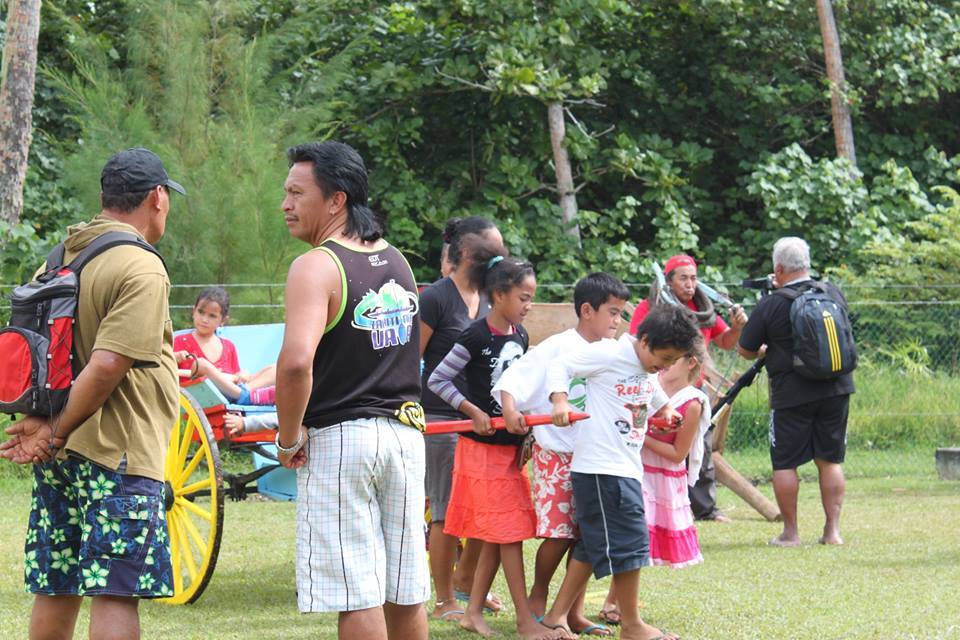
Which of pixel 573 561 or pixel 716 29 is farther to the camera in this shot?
pixel 716 29

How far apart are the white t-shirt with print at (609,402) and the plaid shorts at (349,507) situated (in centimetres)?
140

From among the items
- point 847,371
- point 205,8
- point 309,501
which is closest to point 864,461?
point 847,371

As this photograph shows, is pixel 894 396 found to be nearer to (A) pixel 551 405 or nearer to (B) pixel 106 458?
(A) pixel 551 405

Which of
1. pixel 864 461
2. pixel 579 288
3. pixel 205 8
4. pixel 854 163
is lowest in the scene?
pixel 864 461

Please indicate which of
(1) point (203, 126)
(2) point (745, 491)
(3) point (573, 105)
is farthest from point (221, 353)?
(3) point (573, 105)

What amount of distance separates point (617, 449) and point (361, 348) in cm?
168

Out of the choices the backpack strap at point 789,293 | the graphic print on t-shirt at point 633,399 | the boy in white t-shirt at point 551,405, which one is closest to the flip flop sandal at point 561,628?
the boy in white t-shirt at point 551,405

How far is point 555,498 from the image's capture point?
5.24m

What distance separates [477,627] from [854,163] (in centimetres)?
1200

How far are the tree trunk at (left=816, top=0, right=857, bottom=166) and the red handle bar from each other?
11.6m

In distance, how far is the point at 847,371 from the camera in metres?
7.84

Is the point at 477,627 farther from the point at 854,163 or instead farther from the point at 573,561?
the point at 854,163

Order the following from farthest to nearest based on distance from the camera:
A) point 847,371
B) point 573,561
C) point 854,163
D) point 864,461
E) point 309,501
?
1. point 854,163
2. point 864,461
3. point 847,371
4. point 573,561
5. point 309,501

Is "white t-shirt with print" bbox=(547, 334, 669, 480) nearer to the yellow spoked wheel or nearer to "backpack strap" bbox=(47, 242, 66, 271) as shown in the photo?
the yellow spoked wheel
